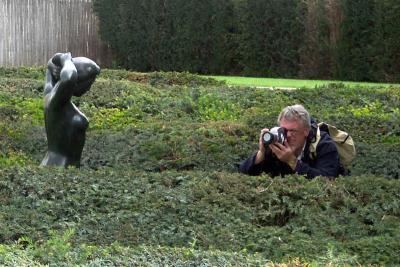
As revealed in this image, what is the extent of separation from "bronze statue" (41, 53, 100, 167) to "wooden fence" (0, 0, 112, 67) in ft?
55.3

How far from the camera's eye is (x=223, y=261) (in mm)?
4262

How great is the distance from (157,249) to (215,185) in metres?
2.01

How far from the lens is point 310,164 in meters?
7.18

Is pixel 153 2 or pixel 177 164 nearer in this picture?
pixel 177 164

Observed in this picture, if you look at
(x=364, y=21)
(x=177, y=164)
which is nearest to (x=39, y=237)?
(x=177, y=164)

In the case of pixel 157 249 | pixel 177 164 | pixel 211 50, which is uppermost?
pixel 157 249

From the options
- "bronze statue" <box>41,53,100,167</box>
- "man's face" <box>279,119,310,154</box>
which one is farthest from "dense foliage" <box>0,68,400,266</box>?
"bronze statue" <box>41,53,100,167</box>

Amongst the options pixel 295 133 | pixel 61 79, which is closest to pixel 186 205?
pixel 295 133

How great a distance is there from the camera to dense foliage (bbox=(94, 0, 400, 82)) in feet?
67.8

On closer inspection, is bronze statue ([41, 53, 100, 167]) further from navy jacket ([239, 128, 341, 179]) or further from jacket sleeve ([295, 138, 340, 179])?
jacket sleeve ([295, 138, 340, 179])

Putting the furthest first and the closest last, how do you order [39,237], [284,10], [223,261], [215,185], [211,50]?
[211,50] → [284,10] → [215,185] → [39,237] → [223,261]

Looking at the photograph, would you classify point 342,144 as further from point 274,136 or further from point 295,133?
point 274,136

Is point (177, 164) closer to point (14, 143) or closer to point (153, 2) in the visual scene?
point (14, 143)

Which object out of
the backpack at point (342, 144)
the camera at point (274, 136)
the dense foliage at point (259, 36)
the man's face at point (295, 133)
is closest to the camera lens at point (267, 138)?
the camera at point (274, 136)
